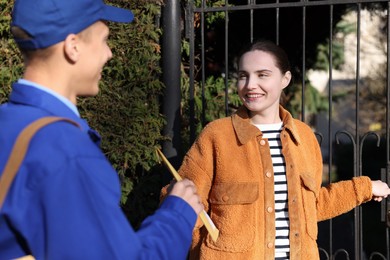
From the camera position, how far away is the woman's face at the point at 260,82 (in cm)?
322

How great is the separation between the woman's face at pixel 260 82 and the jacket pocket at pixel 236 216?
34 centimetres

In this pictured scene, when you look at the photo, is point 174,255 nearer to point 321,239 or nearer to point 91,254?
point 91,254

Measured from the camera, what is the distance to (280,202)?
3154 millimetres

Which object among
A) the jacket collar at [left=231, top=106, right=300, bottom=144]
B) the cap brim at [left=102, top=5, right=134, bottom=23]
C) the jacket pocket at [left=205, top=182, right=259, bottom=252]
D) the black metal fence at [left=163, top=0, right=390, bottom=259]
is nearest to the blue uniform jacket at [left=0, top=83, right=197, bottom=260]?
the cap brim at [left=102, top=5, right=134, bottom=23]

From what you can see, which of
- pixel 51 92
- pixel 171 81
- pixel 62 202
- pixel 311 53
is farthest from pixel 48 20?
pixel 311 53

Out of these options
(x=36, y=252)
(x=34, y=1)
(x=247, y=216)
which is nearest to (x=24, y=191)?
(x=36, y=252)

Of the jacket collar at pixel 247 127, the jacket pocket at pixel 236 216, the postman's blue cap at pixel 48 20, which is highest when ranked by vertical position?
the postman's blue cap at pixel 48 20

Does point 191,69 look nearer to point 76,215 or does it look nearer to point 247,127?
point 247,127

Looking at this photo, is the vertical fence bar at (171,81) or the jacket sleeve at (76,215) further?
the vertical fence bar at (171,81)

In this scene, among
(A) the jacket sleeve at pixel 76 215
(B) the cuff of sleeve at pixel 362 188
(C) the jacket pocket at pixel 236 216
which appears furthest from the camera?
(B) the cuff of sleeve at pixel 362 188

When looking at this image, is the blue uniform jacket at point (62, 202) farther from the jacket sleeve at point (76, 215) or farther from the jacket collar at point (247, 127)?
the jacket collar at point (247, 127)

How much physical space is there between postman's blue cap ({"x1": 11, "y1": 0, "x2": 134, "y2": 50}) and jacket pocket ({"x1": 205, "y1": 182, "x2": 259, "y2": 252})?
1557 mm

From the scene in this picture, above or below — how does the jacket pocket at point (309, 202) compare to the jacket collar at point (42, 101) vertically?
below

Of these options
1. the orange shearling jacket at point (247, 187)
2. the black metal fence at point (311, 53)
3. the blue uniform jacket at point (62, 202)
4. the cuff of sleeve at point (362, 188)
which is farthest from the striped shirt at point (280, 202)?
the blue uniform jacket at point (62, 202)
